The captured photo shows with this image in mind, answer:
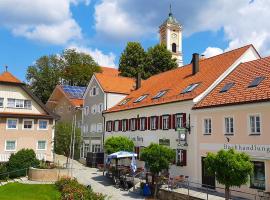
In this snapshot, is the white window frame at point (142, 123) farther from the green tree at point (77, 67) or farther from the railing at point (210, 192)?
the green tree at point (77, 67)

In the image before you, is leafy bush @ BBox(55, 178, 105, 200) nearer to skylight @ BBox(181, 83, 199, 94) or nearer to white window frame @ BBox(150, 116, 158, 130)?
white window frame @ BBox(150, 116, 158, 130)

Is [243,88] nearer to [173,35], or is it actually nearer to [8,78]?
[8,78]

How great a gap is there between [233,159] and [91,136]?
1212 inches

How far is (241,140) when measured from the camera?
24.0 meters

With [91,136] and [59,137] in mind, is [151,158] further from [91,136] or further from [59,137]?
[91,136]

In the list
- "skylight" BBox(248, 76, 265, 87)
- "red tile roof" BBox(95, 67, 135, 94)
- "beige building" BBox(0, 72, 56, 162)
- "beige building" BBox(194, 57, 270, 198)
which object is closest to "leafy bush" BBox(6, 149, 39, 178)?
"beige building" BBox(0, 72, 56, 162)

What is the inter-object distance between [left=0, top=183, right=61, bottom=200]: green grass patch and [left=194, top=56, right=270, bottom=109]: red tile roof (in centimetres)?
1244

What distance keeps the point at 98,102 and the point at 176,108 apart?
17.7m

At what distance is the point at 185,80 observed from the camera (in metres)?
34.8

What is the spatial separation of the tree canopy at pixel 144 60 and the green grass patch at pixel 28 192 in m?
30.7

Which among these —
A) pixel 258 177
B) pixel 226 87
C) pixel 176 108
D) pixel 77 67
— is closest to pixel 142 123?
pixel 176 108

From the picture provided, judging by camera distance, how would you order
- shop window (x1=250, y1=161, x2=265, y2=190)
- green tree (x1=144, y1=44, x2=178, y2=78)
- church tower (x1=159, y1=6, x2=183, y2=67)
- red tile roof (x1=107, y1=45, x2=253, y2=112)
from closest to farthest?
shop window (x1=250, y1=161, x2=265, y2=190) → red tile roof (x1=107, y1=45, x2=253, y2=112) → green tree (x1=144, y1=44, x2=178, y2=78) → church tower (x1=159, y1=6, x2=183, y2=67)

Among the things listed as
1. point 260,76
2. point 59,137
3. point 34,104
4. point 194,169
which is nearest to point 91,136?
point 59,137

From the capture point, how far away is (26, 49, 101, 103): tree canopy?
6788 cm
